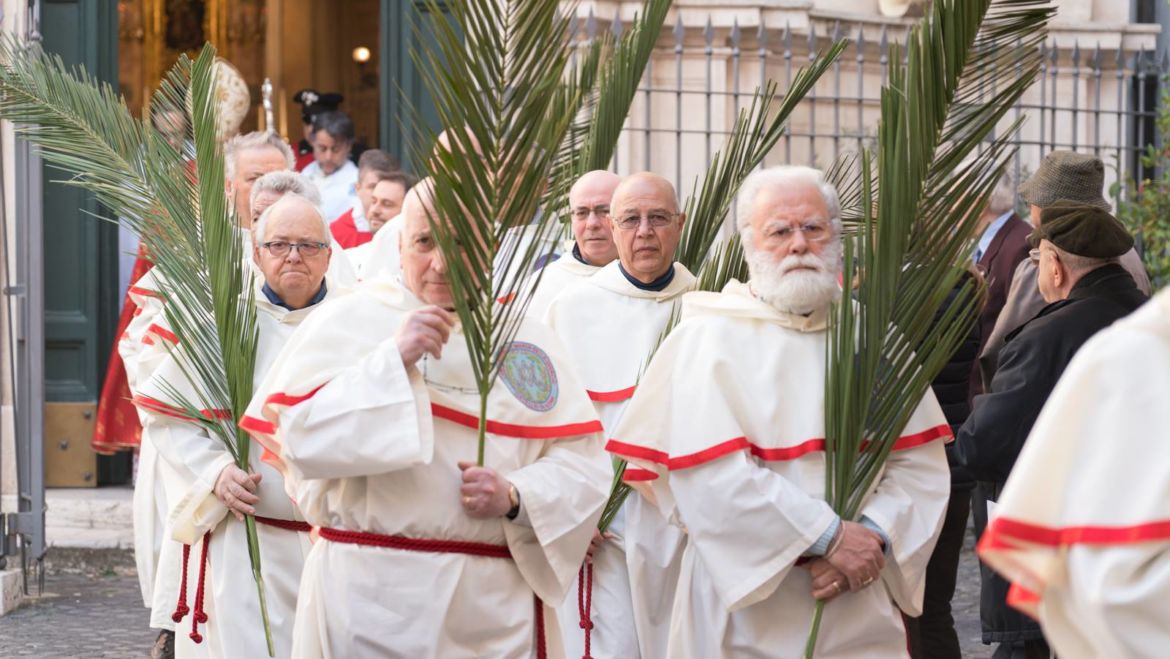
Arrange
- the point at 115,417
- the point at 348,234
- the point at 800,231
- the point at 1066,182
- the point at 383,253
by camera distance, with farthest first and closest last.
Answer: the point at 115,417
the point at 348,234
the point at 383,253
the point at 1066,182
the point at 800,231

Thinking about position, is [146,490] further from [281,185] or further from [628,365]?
[628,365]

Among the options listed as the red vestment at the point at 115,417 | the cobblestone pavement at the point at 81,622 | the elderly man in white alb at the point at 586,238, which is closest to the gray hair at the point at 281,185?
the elderly man in white alb at the point at 586,238

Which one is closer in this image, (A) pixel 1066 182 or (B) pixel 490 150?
(B) pixel 490 150

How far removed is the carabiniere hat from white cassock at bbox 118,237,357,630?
254cm

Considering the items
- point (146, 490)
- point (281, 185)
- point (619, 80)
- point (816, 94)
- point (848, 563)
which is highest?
point (816, 94)

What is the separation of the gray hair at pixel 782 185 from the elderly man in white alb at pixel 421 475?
65cm

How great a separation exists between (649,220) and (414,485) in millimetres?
2212

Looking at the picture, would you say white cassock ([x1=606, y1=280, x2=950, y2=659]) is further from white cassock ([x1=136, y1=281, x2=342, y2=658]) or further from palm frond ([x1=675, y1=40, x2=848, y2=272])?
palm frond ([x1=675, y1=40, x2=848, y2=272])

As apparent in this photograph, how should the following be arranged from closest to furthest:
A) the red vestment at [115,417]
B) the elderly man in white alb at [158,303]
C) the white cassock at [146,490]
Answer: the elderly man in white alb at [158,303], the white cassock at [146,490], the red vestment at [115,417]

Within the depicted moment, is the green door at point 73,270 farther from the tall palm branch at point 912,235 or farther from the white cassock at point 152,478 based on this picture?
the tall palm branch at point 912,235

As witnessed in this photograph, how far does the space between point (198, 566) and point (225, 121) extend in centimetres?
593

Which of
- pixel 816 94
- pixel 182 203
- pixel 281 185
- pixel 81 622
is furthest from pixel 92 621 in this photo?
pixel 816 94

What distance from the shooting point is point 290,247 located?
19.6ft

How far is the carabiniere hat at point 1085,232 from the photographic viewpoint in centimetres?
597
